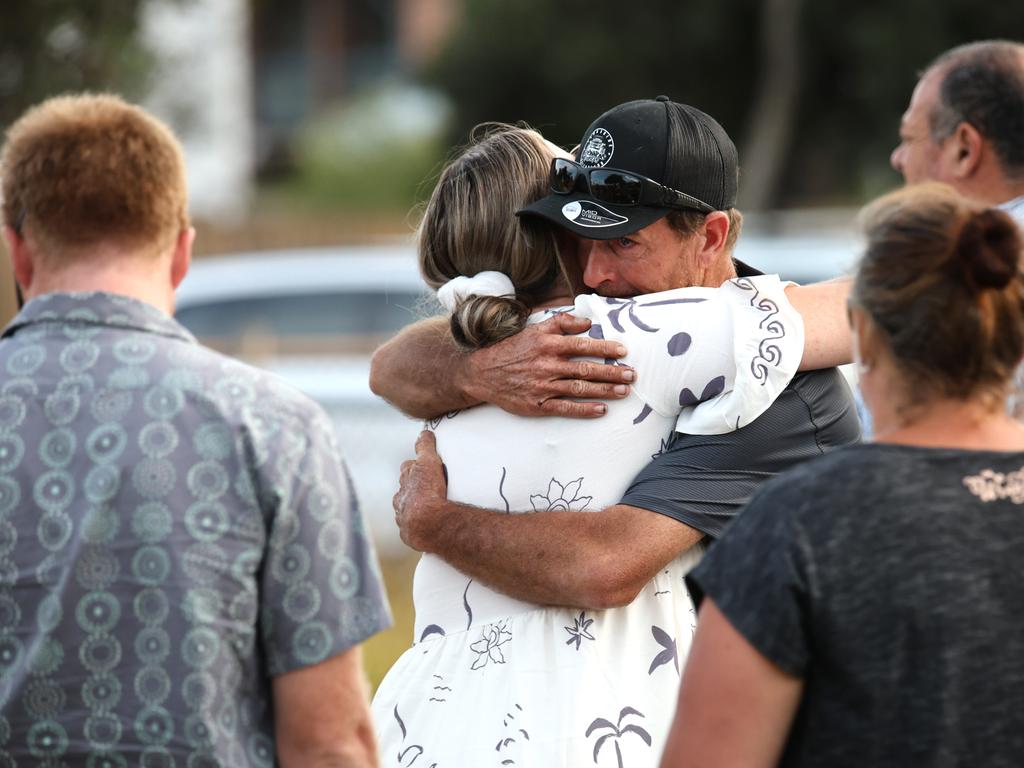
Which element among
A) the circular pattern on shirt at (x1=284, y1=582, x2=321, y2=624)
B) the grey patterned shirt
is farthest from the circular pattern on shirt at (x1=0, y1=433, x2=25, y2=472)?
the circular pattern on shirt at (x1=284, y1=582, x2=321, y2=624)

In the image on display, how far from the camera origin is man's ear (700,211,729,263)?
266cm

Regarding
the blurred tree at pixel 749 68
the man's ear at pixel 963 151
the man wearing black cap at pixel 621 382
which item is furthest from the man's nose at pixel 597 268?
the blurred tree at pixel 749 68

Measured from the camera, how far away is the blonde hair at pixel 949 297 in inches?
77.1

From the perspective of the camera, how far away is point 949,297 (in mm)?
1958

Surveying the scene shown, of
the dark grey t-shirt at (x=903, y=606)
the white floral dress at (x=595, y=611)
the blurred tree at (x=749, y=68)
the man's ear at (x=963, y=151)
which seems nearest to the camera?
the dark grey t-shirt at (x=903, y=606)

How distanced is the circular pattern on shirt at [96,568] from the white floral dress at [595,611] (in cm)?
71

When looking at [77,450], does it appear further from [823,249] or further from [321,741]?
[823,249]

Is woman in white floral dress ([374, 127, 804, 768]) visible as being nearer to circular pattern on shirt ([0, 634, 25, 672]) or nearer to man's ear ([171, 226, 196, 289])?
man's ear ([171, 226, 196, 289])

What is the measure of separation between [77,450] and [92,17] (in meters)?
5.76

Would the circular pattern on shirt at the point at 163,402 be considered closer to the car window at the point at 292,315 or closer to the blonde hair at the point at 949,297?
the blonde hair at the point at 949,297

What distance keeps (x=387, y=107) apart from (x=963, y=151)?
26.3 m

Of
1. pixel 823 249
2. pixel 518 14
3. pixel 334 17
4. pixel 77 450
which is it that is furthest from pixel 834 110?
pixel 77 450

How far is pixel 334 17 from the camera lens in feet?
119

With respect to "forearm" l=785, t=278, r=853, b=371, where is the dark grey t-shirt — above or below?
below
